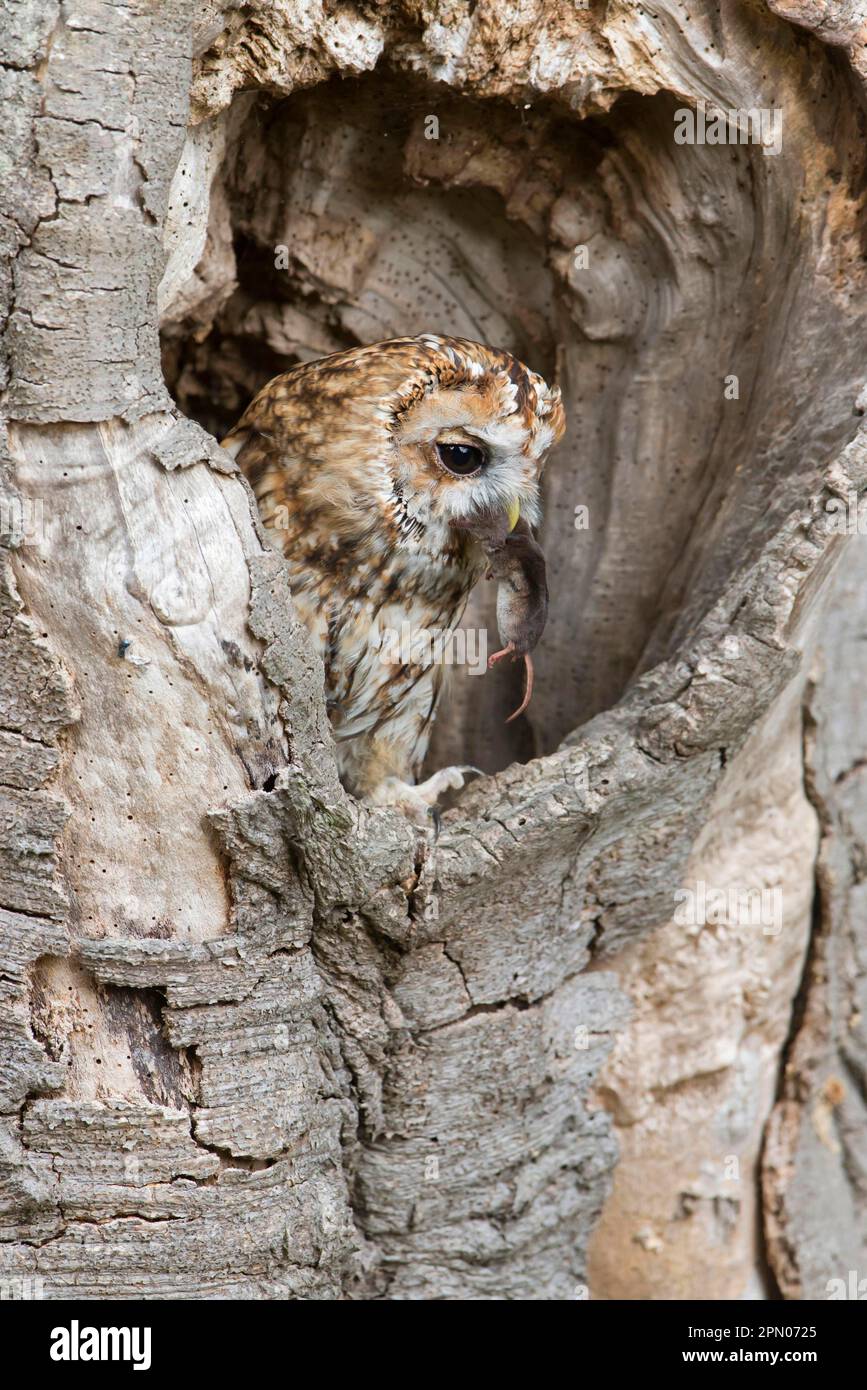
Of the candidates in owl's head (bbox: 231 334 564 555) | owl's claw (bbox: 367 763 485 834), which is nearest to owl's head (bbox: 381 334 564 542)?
owl's head (bbox: 231 334 564 555)

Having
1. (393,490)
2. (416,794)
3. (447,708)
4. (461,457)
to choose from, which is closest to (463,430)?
(461,457)

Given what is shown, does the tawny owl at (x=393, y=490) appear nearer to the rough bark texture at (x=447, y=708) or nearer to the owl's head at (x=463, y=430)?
the owl's head at (x=463, y=430)

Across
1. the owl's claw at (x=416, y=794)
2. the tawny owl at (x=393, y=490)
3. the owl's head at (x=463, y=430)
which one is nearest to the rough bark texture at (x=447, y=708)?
the owl's claw at (x=416, y=794)

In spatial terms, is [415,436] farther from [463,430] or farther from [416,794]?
[416,794]

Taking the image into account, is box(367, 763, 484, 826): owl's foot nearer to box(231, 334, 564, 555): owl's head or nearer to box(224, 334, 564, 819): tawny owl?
box(224, 334, 564, 819): tawny owl

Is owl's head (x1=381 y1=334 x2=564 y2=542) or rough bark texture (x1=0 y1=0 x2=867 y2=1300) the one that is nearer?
rough bark texture (x1=0 y1=0 x2=867 y2=1300)

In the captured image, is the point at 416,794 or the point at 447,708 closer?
the point at 416,794

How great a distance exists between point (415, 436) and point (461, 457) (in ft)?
0.34

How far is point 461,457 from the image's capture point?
7.67 ft

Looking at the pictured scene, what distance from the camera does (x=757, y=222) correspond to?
2.46 metres

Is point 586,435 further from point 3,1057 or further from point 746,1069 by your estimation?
point 3,1057

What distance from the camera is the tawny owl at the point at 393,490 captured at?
229 cm

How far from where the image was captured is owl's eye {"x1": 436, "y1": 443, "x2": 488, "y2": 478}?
2330 mm

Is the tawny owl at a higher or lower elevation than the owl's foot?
higher
